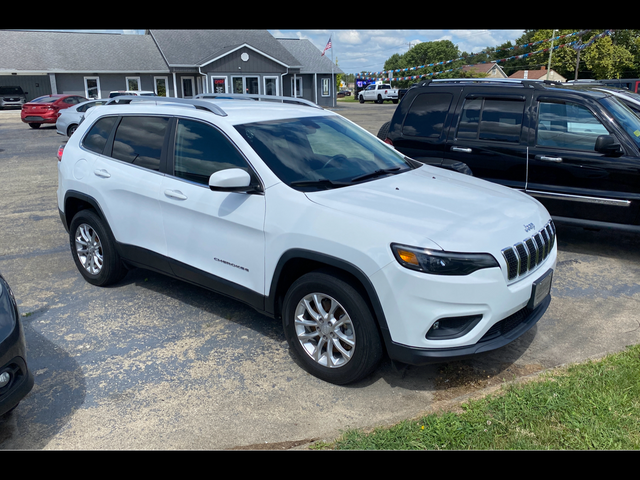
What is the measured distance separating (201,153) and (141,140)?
852 millimetres

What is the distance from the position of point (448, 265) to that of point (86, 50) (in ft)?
136

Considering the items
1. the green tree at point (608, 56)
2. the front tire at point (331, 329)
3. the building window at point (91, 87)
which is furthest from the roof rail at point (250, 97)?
the green tree at point (608, 56)

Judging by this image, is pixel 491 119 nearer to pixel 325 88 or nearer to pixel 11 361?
pixel 11 361

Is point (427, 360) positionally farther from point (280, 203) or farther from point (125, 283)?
point (125, 283)

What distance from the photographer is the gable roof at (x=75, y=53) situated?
36469mm

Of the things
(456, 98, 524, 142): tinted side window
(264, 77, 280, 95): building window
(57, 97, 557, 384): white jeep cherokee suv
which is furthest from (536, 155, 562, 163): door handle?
(264, 77, 280, 95): building window

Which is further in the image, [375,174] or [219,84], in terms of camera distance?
[219,84]

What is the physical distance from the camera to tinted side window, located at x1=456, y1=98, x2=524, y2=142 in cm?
668

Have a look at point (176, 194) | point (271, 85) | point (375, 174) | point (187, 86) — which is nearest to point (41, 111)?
point (187, 86)

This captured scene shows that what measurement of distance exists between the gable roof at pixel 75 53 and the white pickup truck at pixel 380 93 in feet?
74.0

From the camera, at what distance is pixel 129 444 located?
3.16 m

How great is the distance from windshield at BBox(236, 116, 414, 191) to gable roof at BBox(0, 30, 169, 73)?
36308 mm

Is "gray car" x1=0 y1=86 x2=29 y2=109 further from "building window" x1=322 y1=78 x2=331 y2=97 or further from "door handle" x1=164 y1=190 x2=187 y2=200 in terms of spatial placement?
"door handle" x1=164 y1=190 x2=187 y2=200

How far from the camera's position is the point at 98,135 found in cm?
532
